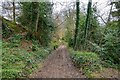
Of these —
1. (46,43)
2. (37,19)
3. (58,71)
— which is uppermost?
(37,19)

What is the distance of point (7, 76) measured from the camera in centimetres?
835

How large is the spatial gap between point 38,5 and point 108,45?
10134 mm

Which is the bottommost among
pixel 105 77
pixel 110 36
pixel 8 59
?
pixel 105 77

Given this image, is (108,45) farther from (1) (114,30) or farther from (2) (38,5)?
(2) (38,5)

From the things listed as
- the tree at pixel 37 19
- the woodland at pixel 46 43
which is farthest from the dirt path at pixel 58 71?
the tree at pixel 37 19

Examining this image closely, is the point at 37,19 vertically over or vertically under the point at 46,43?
over

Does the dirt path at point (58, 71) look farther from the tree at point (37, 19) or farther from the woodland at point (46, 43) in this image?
the tree at point (37, 19)

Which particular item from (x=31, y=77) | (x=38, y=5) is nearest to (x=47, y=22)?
(x=38, y=5)

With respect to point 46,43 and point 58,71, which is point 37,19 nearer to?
point 46,43

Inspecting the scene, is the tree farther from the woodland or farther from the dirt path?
the dirt path

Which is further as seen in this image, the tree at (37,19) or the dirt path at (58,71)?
the tree at (37,19)

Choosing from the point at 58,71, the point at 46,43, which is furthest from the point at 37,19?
the point at 58,71

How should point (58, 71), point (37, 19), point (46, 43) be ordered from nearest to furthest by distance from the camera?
point (58, 71), point (37, 19), point (46, 43)

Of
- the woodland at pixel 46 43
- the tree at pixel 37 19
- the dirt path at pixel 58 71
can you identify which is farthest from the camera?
the tree at pixel 37 19
